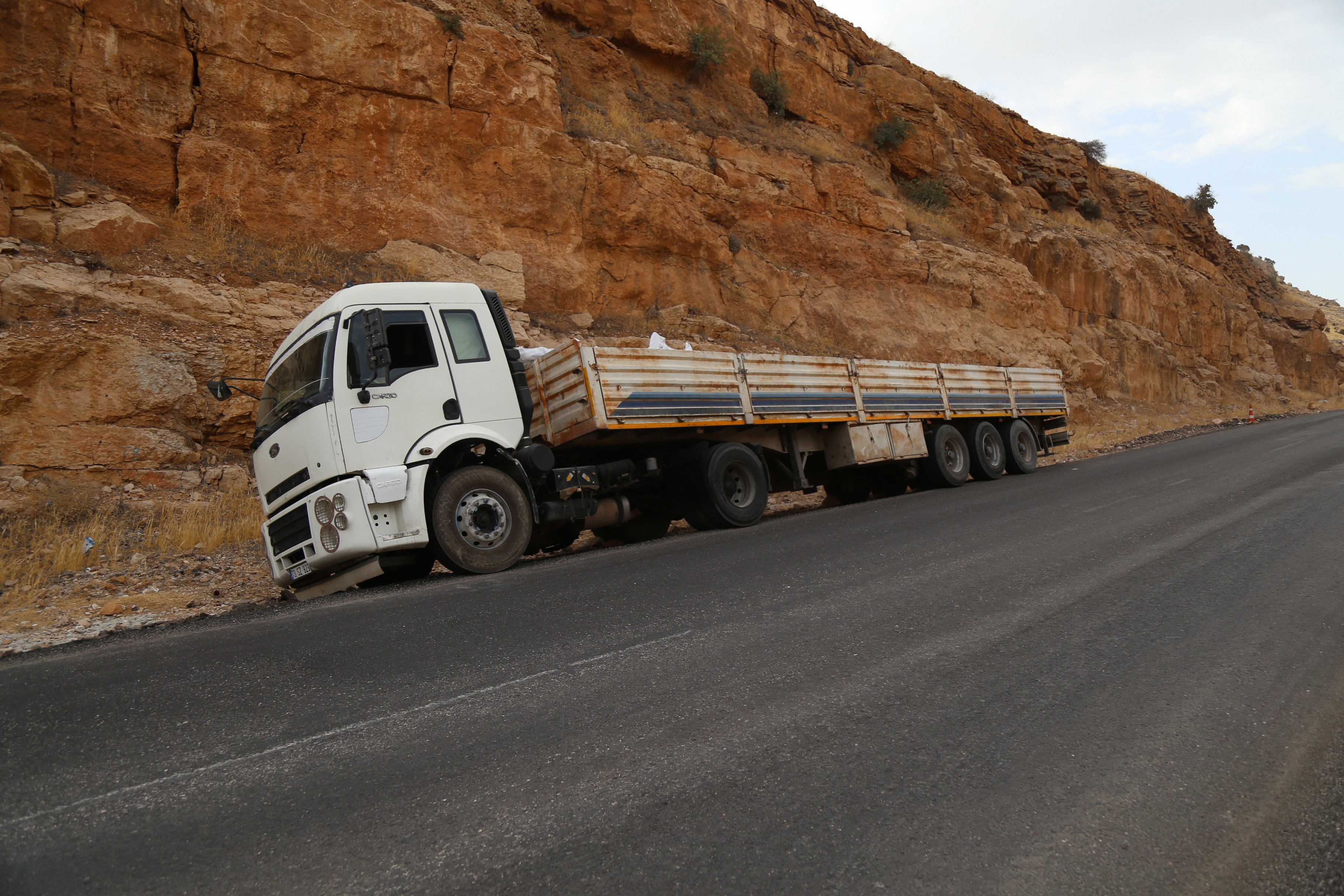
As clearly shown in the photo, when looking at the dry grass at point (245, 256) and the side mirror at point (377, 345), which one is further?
the dry grass at point (245, 256)

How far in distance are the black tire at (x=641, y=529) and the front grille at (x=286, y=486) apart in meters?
4.20

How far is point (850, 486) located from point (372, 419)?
29.2ft

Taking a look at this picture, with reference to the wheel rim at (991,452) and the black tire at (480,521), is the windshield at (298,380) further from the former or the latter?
the wheel rim at (991,452)

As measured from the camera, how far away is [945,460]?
47.8 feet

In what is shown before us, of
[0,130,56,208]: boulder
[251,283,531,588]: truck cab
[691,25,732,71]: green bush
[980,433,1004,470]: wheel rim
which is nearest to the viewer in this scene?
[251,283,531,588]: truck cab

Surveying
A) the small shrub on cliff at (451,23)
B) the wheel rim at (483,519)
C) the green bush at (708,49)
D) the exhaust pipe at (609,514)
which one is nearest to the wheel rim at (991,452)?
the exhaust pipe at (609,514)

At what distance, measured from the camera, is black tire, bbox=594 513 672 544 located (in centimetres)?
1127

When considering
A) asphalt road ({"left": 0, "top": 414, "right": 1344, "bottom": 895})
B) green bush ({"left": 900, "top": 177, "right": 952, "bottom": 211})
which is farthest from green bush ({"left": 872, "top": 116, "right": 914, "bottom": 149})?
asphalt road ({"left": 0, "top": 414, "right": 1344, "bottom": 895})

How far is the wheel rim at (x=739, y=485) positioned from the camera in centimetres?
1075

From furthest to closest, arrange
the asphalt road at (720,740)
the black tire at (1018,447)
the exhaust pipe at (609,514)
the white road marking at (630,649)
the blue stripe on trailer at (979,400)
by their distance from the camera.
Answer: the black tire at (1018,447) → the blue stripe on trailer at (979,400) → the exhaust pipe at (609,514) → the white road marking at (630,649) → the asphalt road at (720,740)

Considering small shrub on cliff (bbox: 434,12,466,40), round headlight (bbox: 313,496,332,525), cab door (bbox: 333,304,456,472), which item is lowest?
round headlight (bbox: 313,496,332,525)

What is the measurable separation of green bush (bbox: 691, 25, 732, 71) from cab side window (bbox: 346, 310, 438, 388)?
20931 mm

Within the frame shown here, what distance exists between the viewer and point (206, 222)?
14.2 metres

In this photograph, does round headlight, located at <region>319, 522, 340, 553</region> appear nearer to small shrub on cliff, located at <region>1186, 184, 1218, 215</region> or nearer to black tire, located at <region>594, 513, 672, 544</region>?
black tire, located at <region>594, 513, 672, 544</region>
